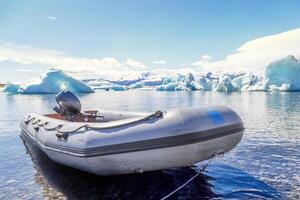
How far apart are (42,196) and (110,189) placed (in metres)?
1.30

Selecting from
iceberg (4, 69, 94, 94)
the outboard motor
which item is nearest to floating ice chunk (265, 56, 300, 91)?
iceberg (4, 69, 94, 94)

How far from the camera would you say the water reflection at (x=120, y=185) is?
612 centimetres

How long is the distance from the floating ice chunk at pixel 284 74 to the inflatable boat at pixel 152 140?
55267 millimetres

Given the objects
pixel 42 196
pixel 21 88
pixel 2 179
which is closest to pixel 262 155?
pixel 42 196

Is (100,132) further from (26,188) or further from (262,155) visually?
(262,155)

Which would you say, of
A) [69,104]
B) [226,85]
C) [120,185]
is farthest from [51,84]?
[120,185]

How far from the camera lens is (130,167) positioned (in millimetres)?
6062

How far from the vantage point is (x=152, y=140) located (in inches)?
229

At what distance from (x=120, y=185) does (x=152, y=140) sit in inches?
55.7

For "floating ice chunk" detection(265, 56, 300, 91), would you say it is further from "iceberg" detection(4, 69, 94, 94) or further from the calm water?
the calm water

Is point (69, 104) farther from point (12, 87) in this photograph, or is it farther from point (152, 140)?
point (12, 87)

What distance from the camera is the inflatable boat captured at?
585cm

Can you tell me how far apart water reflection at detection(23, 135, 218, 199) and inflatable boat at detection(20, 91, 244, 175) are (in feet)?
1.27

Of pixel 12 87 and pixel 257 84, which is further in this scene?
pixel 257 84
